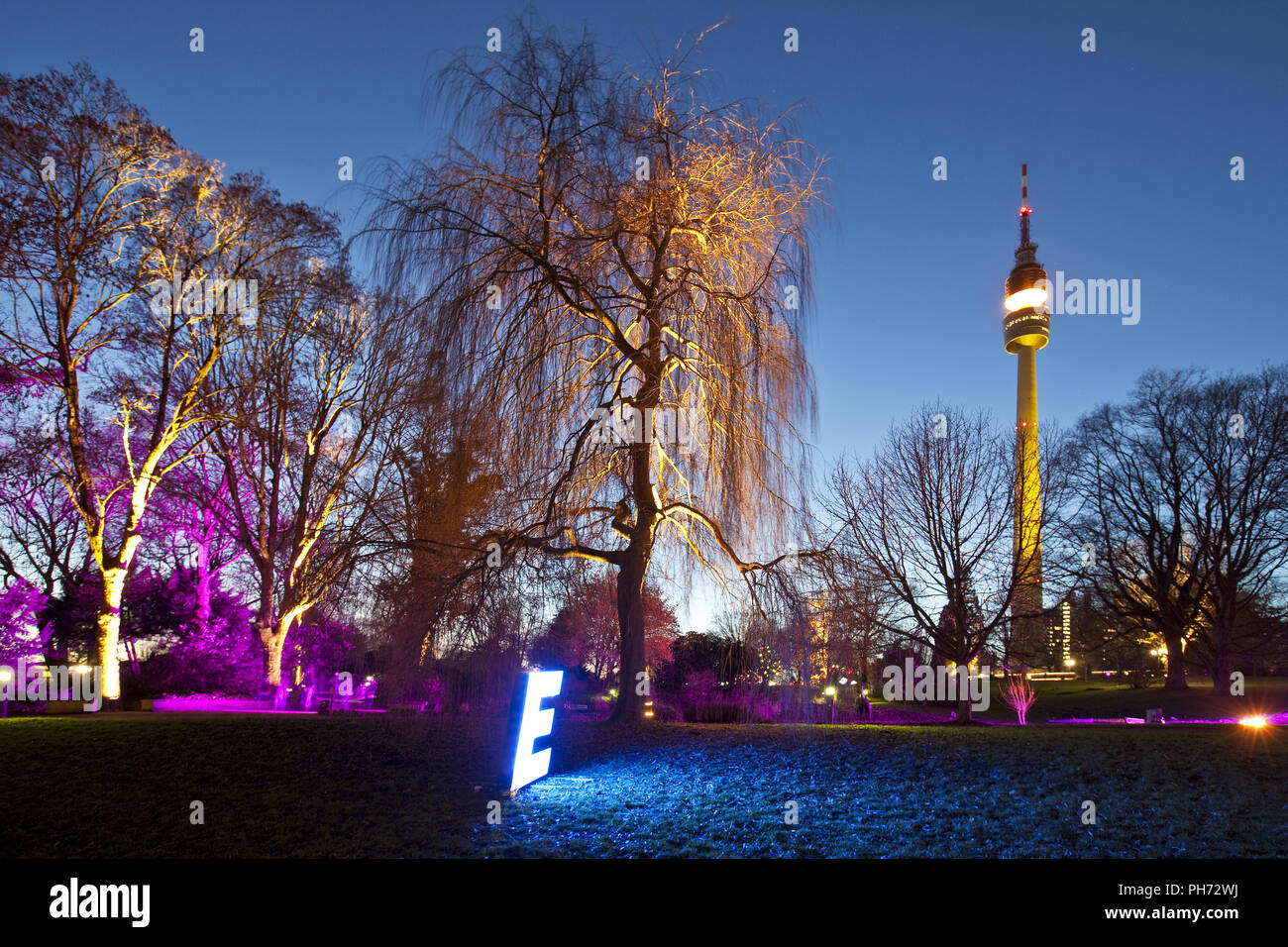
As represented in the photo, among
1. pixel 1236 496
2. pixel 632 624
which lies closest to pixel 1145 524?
pixel 1236 496

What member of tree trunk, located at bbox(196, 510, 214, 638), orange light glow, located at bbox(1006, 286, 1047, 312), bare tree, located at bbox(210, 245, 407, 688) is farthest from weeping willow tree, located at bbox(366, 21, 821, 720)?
orange light glow, located at bbox(1006, 286, 1047, 312)

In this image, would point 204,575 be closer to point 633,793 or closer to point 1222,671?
point 633,793

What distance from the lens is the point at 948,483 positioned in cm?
1980

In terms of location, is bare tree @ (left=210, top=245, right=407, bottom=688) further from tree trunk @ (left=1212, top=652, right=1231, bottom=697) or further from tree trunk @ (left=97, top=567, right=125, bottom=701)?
tree trunk @ (left=1212, top=652, right=1231, bottom=697)

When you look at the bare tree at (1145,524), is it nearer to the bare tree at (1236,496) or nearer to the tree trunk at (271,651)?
the bare tree at (1236,496)

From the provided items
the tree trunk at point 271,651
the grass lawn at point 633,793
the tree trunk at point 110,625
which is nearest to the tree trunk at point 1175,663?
the grass lawn at point 633,793

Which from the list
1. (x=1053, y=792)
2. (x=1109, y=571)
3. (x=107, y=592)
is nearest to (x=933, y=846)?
(x=1053, y=792)

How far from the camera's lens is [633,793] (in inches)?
279

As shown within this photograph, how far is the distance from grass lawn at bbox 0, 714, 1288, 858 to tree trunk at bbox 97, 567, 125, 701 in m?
5.78

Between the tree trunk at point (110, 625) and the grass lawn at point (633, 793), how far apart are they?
5.78 m

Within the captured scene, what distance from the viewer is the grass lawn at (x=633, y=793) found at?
17.7 feet

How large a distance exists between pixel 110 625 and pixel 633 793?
14.3 meters

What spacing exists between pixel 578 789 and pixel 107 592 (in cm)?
1382
